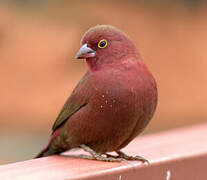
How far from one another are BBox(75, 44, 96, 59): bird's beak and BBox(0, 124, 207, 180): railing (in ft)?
1.92

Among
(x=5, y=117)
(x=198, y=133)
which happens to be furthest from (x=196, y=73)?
(x=198, y=133)

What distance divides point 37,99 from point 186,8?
257cm

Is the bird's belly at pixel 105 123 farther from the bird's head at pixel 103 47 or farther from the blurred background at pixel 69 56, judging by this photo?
the blurred background at pixel 69 56

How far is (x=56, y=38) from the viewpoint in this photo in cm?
842

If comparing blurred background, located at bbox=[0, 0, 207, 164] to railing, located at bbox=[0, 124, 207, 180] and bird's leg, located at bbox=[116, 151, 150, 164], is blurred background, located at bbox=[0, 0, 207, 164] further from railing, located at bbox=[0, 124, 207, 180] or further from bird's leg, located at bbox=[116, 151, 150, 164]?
railing, located at bbox=[0, 124, 207, 180]

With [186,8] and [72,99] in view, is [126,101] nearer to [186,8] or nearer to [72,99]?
[72,99]

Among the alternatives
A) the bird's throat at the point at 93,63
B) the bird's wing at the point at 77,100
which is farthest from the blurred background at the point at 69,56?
the bird's throat at the point at 93,63

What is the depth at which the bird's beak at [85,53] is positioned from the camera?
12.1 ft

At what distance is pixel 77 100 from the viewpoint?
386 cm

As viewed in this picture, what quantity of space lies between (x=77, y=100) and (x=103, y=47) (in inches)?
14.3

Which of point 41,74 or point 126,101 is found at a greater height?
point 126,101

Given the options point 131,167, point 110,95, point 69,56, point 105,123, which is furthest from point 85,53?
point 69,56

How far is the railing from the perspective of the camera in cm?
335

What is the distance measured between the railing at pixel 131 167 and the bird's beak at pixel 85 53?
23.0 inches
